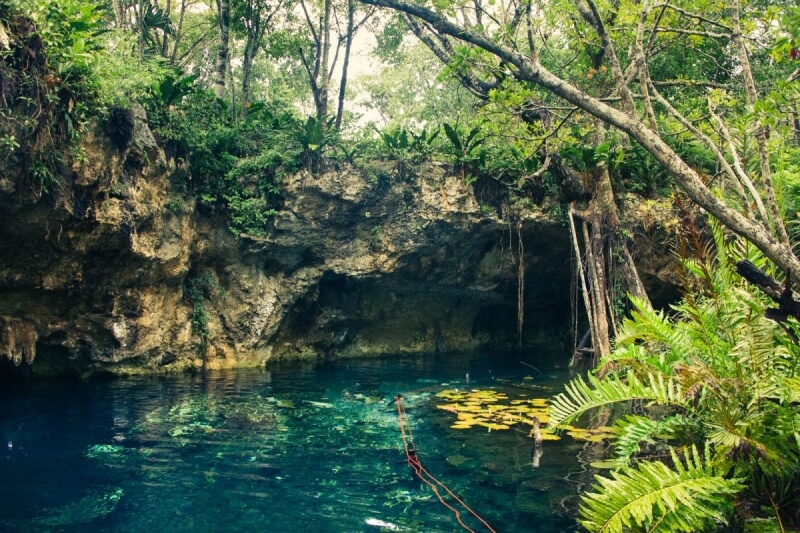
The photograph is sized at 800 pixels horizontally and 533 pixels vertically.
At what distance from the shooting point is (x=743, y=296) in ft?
13.0

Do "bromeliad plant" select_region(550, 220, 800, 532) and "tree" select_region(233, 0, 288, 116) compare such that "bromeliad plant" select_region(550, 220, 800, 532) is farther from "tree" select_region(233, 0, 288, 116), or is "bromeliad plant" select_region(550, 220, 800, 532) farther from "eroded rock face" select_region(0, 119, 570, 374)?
"tree" select_region(233, 0, 288, 116)

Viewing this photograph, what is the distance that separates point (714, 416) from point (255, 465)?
4.31 metres

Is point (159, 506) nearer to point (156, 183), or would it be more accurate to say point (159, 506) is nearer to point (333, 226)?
point (156, 183)

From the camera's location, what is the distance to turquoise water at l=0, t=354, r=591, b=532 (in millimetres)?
4496

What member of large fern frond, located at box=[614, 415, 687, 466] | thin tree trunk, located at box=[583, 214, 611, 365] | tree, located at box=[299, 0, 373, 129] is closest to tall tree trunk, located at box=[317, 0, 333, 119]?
tree, located at box=[299, 0, 373, 129]

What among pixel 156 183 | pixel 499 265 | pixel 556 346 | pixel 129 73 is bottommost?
pixel 556 346

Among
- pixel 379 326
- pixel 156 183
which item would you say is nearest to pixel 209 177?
pixel 156 183

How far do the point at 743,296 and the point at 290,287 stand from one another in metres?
11.7

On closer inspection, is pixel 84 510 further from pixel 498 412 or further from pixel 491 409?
pixel 491 409

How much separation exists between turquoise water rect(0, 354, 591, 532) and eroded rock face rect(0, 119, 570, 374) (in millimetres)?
1876

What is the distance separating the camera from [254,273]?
549 inches

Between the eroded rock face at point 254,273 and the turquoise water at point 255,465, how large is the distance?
188 centimetres

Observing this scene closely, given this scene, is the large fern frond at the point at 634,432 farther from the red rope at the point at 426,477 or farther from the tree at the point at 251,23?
the tree at the point at 251,23

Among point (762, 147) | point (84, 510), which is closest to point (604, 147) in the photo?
point (762, 147)
